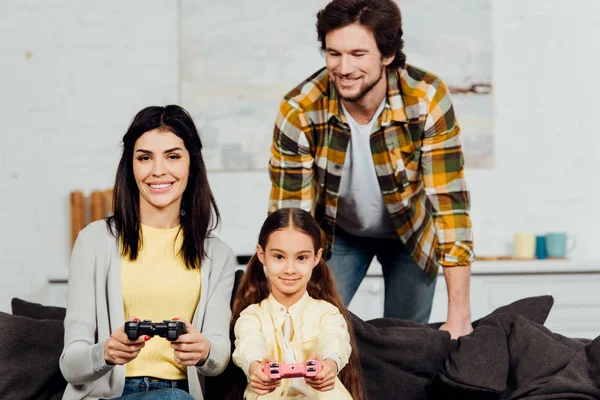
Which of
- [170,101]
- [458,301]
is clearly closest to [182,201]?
[458,301]

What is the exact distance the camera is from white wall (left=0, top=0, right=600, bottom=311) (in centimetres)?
432

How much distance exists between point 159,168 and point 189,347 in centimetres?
45

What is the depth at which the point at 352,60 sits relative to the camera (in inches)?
92.7

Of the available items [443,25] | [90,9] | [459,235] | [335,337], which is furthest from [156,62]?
[335,337]

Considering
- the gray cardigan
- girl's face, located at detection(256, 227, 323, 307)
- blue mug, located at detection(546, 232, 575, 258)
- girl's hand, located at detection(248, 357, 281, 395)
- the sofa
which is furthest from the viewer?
blue mug, located at detection(546, 232, 575, 258)

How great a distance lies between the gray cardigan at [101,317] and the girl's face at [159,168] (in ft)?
0.46

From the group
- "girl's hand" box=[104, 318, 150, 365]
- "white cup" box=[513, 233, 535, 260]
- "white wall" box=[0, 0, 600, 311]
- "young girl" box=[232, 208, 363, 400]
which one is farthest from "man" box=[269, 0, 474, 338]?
"white wall" box=[0, 0, 600, 311]

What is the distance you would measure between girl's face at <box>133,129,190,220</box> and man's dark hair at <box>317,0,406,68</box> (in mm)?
571

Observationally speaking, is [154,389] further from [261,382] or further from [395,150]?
[395,150]

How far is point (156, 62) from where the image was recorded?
4.36m

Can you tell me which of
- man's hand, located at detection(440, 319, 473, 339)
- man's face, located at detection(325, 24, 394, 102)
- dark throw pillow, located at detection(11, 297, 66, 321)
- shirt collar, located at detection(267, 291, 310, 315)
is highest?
man's face, located at detection(325, 24, 394, 102)

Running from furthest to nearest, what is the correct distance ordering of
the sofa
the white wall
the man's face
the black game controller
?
1. the white wall
2. the man's face
3. the sofa
4. the black game controller

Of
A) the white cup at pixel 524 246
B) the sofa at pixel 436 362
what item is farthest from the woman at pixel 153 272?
the white cup at pixel 524 246

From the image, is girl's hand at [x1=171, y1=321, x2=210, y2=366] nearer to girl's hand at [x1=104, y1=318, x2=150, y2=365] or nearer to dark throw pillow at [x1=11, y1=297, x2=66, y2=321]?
girl's hand at [x1=104, y1=318, x2=150, y2=365]
